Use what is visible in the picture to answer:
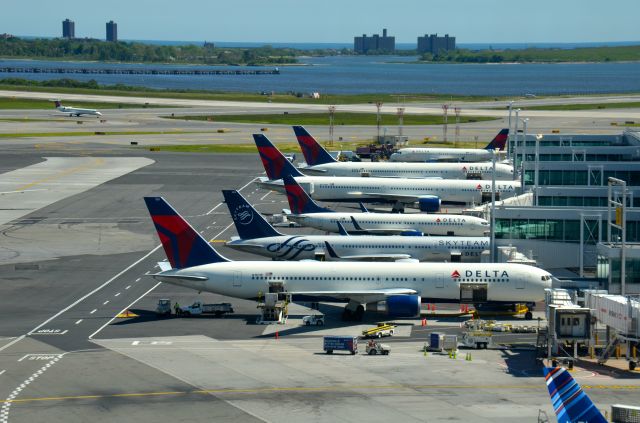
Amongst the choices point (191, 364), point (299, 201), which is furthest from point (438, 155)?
point (191, 364)

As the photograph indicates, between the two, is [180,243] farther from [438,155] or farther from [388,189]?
[438,155]

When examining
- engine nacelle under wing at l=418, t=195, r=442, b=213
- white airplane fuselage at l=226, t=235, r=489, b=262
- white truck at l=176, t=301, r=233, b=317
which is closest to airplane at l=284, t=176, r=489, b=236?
white airplane fuselage at l=226, t=235, r=489, b=262

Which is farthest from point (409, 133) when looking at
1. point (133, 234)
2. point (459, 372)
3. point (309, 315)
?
point (459, 372)

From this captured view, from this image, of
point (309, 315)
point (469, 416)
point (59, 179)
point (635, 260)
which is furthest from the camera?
point (59, 179)

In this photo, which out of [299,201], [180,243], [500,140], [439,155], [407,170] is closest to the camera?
[180,243]

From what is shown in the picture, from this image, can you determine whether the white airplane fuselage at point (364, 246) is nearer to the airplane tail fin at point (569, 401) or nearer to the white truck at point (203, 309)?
the white truck at point (203, 309)

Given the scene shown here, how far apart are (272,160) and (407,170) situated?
19.7 metres

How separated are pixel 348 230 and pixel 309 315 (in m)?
25.0

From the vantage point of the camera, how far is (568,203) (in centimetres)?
9256

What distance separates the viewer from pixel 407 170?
12900 cm

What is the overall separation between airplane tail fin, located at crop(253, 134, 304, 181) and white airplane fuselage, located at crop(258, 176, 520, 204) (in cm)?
120

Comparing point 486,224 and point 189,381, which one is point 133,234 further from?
point 189,381

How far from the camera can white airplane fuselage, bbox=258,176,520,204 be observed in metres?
116

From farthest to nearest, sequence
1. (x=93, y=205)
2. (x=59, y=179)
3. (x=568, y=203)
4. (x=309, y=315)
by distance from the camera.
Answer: (x=59, y=179) < (x=93, y=205) < (x=568, y=203) < (x=309, y=315)
